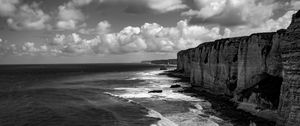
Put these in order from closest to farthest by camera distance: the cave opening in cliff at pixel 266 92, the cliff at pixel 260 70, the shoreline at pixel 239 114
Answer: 1. the cliff at pixel 260 70
2. the shoreline at pixel 239 114
3. the cave opening in cliff at pixel 266 92

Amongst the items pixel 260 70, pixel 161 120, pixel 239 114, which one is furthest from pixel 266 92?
pixel 161 120

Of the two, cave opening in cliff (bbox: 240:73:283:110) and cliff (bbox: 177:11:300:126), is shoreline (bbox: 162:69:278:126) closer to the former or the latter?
cliff (bbox: 177:11:300:126)

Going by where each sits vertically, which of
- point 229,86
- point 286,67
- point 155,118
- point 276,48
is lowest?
point 155,118

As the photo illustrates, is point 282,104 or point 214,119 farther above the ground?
point 282,104

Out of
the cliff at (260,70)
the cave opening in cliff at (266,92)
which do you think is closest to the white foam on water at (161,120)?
the cliff at (260,70)

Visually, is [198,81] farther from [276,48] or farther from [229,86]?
[276,48]

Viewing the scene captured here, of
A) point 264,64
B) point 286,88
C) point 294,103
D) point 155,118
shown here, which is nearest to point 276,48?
point 264,64

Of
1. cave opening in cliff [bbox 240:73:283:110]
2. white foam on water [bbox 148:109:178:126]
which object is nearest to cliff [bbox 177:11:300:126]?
cave opening in cliff [bbox 240:73:283:110]

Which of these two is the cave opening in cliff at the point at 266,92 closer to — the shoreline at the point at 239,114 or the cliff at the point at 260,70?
the cliff at the point at 260,70
